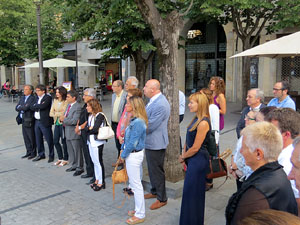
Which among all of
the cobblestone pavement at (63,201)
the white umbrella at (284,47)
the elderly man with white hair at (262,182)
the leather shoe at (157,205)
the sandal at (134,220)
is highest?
the white umbrella at (284,47)

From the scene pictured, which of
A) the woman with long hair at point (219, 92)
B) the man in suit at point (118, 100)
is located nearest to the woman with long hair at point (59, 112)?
the man in suit at point (118, 100)

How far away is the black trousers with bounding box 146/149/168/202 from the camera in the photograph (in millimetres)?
4809

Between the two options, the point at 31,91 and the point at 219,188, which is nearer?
the point at 219,188

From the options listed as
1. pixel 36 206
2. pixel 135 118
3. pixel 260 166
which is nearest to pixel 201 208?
pixel 135 118

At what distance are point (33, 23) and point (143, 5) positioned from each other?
1880 cm

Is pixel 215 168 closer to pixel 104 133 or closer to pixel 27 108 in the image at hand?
pixel 104 133

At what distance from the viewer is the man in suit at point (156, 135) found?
186 inches

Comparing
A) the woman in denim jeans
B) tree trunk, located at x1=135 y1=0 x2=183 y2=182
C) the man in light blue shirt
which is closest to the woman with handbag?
tree trunk, located at x1=135 y1=0 x2=183 y2=182

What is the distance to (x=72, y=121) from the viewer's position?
22.0 feet

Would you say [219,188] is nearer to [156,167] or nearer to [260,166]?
[156,167]

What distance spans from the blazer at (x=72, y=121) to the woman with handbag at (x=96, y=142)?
0.87 metres

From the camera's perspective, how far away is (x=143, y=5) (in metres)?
5.45

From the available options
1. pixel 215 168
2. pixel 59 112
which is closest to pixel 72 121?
pixel 59 112

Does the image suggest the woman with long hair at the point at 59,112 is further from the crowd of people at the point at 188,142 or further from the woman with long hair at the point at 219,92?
the woman with long hair at the point at 219,92
